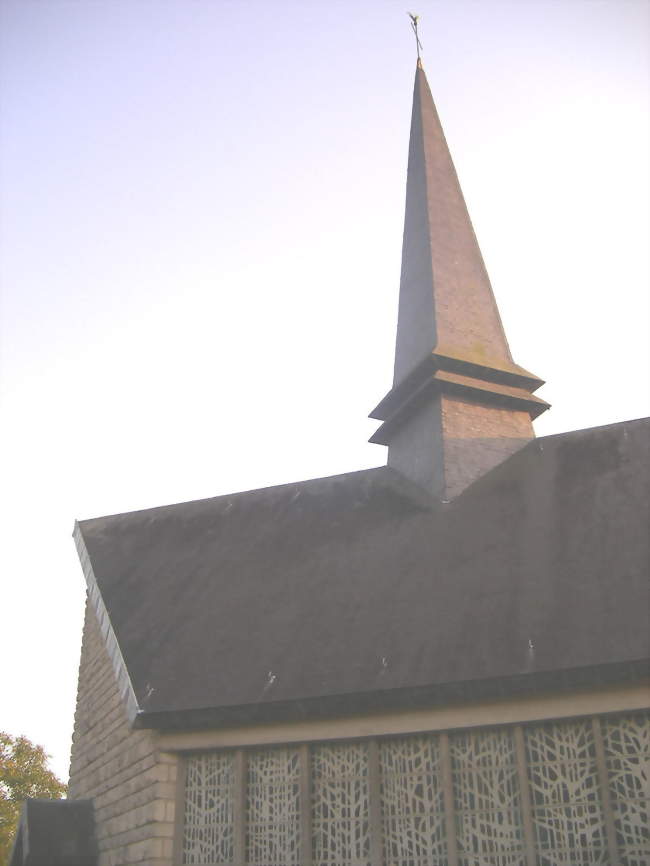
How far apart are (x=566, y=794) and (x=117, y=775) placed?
529 cm

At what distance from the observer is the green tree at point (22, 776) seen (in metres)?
34.5

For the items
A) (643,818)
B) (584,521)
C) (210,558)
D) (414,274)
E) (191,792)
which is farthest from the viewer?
(414,274)

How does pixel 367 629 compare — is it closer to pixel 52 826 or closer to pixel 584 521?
pixel 584 521

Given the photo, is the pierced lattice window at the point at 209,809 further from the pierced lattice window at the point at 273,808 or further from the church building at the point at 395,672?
the pierced lattice window at the point at 273,808

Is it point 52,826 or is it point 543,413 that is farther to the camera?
point 543,413

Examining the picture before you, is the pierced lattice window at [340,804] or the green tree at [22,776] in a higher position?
the green tree at [22,776]

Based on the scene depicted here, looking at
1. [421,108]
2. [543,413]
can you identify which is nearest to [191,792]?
[543,413]

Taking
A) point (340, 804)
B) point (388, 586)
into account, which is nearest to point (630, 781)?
point (340, 804)

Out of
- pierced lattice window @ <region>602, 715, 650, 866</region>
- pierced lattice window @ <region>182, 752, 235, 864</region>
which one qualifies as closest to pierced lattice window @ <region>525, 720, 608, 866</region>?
pierced lattice window @ <region>602, 715, 650, 866</region>

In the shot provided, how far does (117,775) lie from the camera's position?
31.7ft

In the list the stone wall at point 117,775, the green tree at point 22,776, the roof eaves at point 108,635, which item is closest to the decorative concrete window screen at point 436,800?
the stone wall at point 117,775

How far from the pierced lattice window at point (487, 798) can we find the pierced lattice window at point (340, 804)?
917mm

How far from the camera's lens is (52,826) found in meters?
9.63

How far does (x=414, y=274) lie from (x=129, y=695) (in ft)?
29.5
